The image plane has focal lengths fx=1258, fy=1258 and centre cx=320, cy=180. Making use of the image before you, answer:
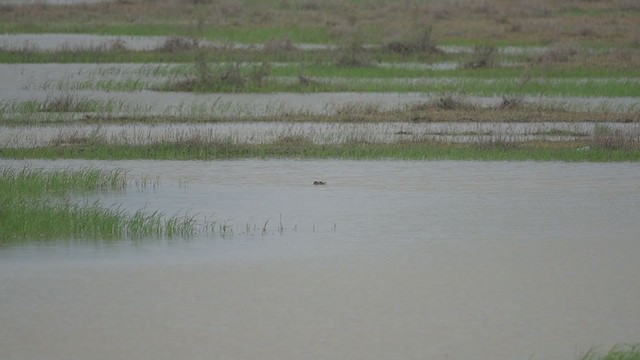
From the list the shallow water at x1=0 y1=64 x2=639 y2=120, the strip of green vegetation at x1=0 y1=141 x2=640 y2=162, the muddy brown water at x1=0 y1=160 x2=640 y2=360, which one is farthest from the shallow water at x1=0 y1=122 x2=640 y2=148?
the muddy brown water at x1=0 y1=160 x2=640 y2=360

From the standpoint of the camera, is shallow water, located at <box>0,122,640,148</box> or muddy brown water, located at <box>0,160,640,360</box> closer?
muddy brown water, located at <box>0,160,640,360</box>

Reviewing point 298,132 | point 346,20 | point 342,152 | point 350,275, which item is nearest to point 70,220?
point 350,275

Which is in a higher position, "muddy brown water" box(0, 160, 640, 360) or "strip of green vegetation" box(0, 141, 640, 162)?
"strip of green vegetation" box(0, 141, 640, 162)

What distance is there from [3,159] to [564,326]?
898 centimetres

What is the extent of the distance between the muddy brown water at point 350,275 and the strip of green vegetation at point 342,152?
34.8 inches

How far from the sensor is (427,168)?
15.9 meters

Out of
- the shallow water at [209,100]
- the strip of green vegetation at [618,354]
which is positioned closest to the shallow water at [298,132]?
the shallow water at [209,100]

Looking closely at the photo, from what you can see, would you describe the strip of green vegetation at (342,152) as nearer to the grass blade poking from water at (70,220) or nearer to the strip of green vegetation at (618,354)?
the grass blade poking from water at (70,220)

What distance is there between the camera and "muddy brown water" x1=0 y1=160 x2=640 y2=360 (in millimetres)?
8438

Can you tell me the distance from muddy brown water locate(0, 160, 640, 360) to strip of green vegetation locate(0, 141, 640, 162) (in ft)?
2.90

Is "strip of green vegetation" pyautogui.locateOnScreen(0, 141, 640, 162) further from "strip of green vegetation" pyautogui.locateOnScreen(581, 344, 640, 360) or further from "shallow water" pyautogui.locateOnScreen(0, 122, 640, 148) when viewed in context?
"strip of green vegetation" pyautogui.locateOnScreen(581, 344, 640, 360)

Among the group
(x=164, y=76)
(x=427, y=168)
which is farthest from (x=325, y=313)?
(x=164, y=76)

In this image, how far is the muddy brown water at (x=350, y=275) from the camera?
8.44 metres

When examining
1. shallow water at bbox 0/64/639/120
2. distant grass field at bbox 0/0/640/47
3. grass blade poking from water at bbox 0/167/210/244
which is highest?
distant grass field at bbox 0/0/640/47
